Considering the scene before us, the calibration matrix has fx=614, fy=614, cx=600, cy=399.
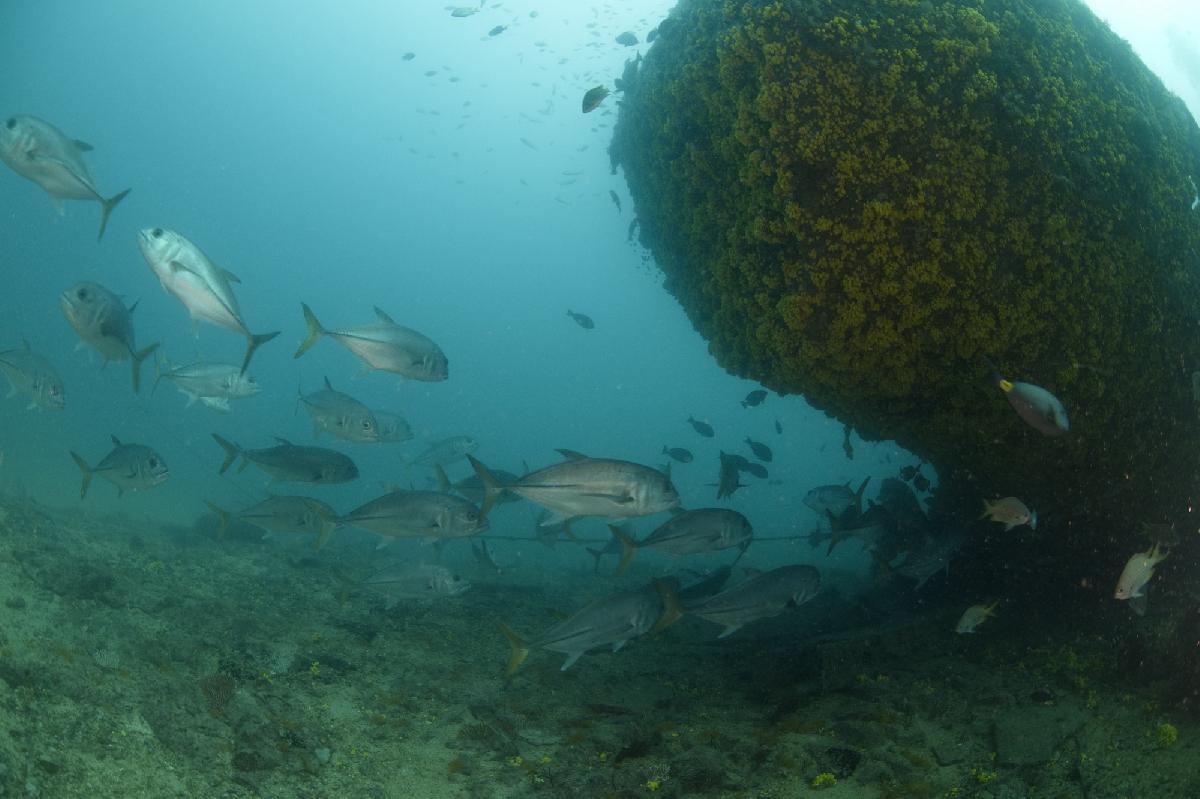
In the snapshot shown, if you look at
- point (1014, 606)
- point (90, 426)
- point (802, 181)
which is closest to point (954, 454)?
point (1014, 606)

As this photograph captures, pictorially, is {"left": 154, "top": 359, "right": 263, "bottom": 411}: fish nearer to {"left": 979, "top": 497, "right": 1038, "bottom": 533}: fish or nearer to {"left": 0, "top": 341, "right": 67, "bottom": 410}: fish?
{"left": 0, "top": 341, "right": 67, "bottom": 410}: fish

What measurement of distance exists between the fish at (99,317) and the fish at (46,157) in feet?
2.54

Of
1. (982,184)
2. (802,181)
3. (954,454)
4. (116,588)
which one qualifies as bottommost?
(116,588)

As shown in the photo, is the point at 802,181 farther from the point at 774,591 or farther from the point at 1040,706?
the point at 1040,706

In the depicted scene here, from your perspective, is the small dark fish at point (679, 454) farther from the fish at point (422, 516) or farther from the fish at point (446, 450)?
the fish at point (422, 516)

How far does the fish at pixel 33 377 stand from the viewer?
21.6ft

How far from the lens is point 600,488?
14.6ft

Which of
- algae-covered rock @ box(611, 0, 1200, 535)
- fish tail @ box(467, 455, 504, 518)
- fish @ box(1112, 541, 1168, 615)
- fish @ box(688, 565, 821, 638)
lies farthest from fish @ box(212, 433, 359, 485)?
fish @ box(1112, 541, 1168, 615)

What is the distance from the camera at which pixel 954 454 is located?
677 centimetres

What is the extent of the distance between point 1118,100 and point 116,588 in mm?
10855

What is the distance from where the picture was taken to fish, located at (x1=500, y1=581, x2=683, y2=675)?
15.9ft

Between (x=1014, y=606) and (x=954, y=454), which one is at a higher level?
(x=954, y=454)

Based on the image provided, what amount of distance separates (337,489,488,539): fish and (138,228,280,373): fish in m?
2.01

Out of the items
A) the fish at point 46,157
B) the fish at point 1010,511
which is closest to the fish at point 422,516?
the fish at point 46,157
